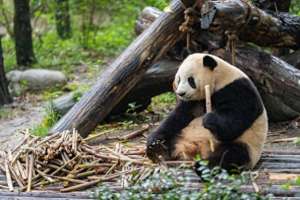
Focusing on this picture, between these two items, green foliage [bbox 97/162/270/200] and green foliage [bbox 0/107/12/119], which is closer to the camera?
green foliage [bbox 97/162/270/200]

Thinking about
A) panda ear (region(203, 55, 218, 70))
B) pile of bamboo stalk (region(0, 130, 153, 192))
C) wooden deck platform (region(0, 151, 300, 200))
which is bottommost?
pile of bamboo stalk (region(0, 130, 153, 192))

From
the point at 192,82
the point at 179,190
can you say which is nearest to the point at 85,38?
the point at 192,82

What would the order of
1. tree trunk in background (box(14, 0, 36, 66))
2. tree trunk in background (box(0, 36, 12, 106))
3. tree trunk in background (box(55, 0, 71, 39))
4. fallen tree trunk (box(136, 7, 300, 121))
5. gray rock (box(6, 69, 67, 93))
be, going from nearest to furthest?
fallen tree trunk (box(136, 7, 300, 121)) < tree trunk in background (box(0, 36, 12, 106)) < gray rock (box(6, 69, 67, 93)) < tree trunk in background (box(14, 0, 36, 66)) < tree trunk in background (box(55, 0, 71, 39))

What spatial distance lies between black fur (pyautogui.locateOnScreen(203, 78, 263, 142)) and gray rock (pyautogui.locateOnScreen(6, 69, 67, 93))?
252 inches

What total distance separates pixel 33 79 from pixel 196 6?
5511mm

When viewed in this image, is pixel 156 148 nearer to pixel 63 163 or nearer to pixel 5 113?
pixel 63 163

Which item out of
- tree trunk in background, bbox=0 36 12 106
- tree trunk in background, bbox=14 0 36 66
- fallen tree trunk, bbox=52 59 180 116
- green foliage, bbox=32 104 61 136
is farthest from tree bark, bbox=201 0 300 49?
tree trunk in background, bbox=14 0 36 66

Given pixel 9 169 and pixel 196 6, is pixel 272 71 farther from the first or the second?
pixel 9 169

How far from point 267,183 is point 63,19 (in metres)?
10.4

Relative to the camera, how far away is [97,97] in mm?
6281

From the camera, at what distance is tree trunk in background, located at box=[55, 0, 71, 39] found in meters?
13.4

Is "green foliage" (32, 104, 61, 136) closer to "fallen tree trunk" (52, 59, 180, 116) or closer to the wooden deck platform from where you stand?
"fallen tree trunk" (52, 59, 180, 116)

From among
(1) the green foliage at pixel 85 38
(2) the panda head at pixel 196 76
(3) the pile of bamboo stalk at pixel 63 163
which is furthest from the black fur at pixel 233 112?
(1) the green foliage at pixel 85 38

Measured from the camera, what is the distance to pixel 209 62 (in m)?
4.79
